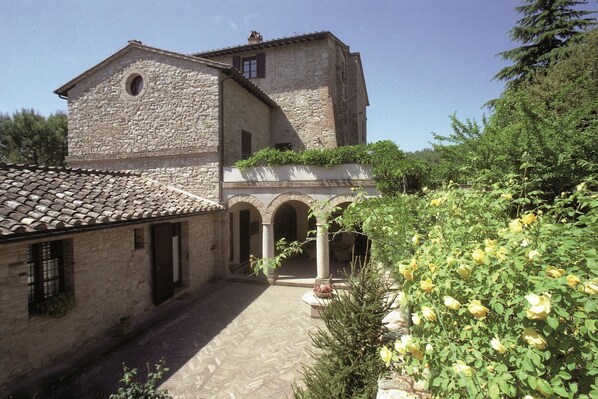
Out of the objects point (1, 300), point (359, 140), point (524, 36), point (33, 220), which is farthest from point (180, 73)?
point (524, 36)

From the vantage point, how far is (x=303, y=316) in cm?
860

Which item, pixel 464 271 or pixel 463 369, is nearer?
pixel 463 369

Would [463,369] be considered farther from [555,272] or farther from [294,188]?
[294,188]

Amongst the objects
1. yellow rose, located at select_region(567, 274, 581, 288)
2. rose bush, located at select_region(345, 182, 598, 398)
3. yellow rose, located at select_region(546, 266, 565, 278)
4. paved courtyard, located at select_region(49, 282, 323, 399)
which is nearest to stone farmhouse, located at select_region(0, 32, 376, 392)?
paved courtyard, located at select_region(49, 282, 323, 399)

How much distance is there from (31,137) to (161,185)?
21.3 metres

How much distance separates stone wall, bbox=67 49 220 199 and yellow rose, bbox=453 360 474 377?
1129cm

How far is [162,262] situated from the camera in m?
9.16

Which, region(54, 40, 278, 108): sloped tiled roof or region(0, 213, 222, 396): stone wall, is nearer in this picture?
region(0, 213, 222, 396): stone wall

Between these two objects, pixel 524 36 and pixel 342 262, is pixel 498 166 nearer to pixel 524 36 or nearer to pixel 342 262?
pixel 342 262

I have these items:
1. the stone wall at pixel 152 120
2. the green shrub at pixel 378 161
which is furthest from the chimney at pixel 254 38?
the green shrub at pixel 378 161

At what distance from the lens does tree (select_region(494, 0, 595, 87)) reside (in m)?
15.3

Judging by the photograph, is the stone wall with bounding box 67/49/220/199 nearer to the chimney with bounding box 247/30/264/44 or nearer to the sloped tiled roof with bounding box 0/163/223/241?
the sloped tiled roof with bounding box 0/163/223/241

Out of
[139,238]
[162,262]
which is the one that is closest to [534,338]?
[139,238]

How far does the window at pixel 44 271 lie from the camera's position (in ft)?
19.6
